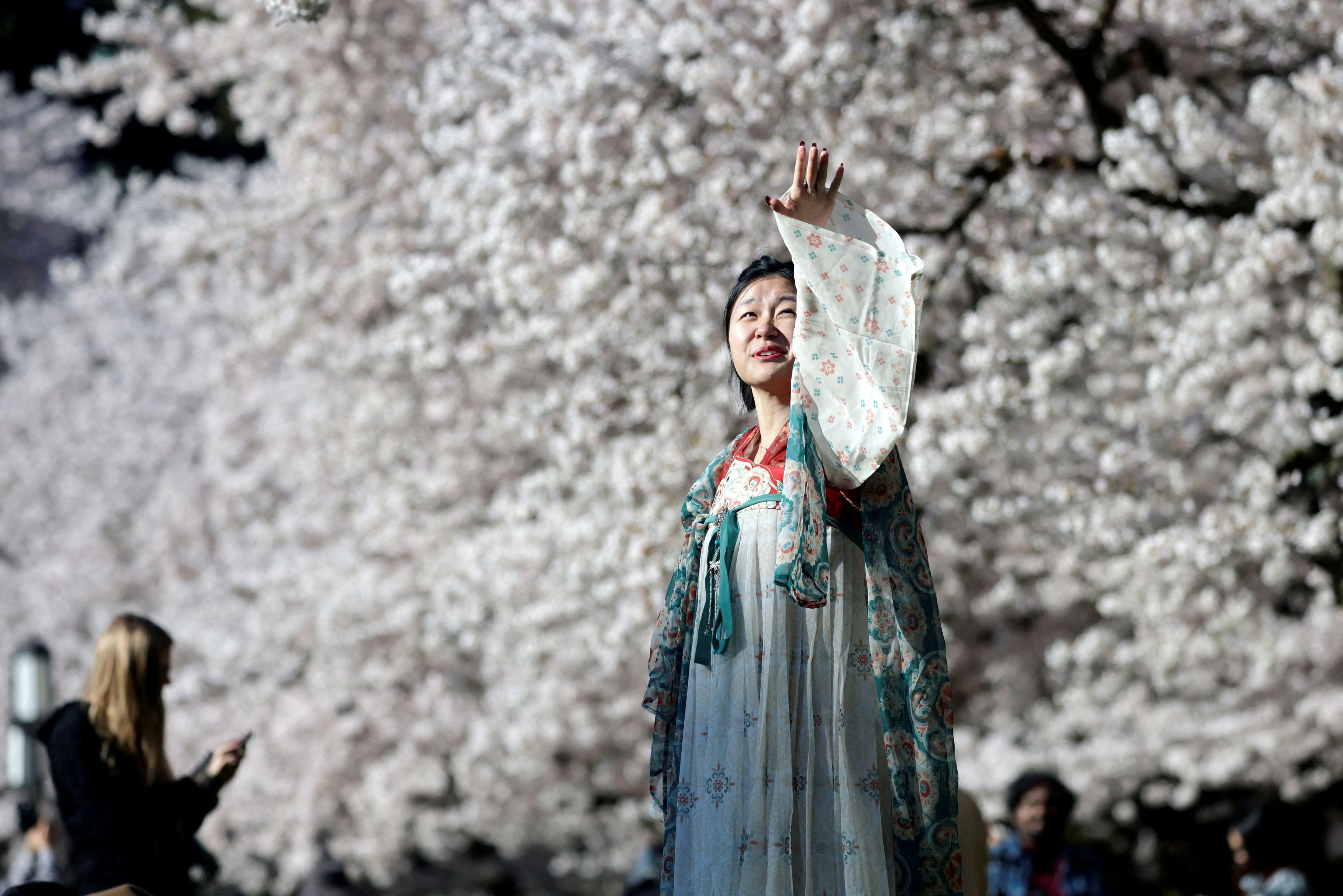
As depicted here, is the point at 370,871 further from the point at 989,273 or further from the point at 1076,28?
the point at 1076,28

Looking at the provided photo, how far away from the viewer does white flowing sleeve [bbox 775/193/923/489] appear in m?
2.86

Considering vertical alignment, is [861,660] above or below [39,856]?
below

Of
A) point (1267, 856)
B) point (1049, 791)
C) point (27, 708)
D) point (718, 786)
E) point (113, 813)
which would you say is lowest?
point (718, 786)

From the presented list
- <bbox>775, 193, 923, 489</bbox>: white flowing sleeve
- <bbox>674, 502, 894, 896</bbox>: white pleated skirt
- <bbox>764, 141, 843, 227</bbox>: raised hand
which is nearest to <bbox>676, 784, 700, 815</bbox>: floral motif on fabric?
<bbox>674, 502, 894, 896</bbox>: white pleated skirt

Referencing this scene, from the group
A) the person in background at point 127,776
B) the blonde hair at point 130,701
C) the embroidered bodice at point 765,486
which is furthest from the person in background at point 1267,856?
the blonde hair at point 130,701

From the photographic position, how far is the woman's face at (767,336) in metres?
3.08

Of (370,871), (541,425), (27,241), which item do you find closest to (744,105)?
(541,425)

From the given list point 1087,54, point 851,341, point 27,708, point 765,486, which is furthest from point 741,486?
point 27,708

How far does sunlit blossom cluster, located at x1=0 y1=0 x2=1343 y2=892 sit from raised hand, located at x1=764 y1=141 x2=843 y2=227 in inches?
70.0

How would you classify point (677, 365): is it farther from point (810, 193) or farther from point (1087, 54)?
point (810, 193)

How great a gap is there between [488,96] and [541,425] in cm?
176

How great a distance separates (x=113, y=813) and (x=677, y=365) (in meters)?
3.83

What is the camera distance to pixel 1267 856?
511 centimetres

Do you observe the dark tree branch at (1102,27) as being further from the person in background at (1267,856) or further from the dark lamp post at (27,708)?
the dark lamp post at (27,708)
